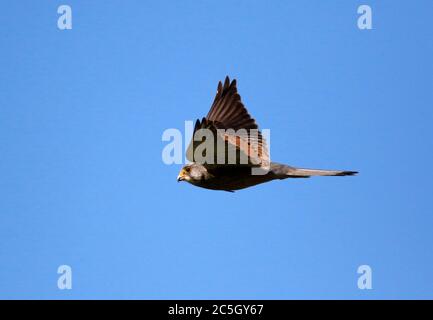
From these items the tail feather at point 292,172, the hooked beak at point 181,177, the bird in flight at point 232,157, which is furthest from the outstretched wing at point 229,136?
the hooked beak at point 181,177

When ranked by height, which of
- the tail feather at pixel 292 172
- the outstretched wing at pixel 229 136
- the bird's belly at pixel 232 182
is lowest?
the bird's belly at pixel 232 182

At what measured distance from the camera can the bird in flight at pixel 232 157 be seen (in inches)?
432

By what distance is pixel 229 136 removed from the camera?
1110 centimetres

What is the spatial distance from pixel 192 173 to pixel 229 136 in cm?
81

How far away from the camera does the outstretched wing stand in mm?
10852

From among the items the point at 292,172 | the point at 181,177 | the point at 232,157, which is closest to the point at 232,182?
the point at 232,157

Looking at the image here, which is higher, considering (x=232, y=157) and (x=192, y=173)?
(x=232, y=157)

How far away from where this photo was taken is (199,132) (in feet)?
35.1

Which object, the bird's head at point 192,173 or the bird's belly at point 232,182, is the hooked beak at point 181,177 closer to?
the bird's head at point 192,173

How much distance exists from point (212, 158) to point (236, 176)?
48 cm

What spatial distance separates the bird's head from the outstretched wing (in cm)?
19

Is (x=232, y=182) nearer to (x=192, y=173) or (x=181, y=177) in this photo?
(x=192, y=173)
